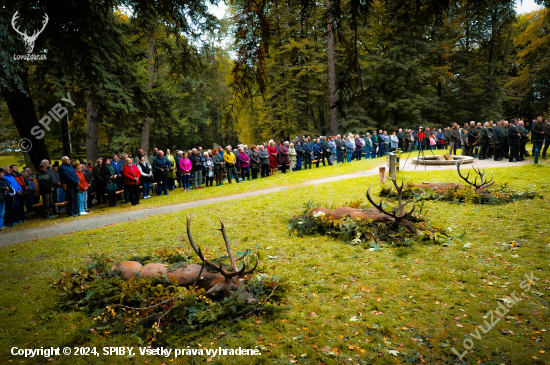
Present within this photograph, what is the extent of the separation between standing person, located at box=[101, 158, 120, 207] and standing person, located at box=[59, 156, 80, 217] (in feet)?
4.53

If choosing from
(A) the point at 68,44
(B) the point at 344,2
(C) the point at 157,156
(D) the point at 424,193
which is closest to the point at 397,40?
(B) the point at 344,2

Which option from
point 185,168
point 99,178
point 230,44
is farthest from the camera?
point 185,168

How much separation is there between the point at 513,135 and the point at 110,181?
63.6 ft

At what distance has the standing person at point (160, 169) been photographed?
48.6 feet

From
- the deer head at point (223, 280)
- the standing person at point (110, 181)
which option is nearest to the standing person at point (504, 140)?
the deer head at point (223, 280)

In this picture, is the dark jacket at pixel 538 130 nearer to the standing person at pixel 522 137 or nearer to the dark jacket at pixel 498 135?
the standing person at pixel 522 137

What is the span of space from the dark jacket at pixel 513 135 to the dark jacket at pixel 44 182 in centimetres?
2084

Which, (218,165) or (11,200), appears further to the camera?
(218,165)

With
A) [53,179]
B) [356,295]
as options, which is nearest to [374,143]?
[53,179]

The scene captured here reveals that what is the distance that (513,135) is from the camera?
1648 centimetres

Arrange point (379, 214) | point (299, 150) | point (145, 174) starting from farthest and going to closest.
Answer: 1. point (299, 150)
2. point (145, 174)
3. point (379, 214)

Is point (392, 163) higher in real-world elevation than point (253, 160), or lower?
lower

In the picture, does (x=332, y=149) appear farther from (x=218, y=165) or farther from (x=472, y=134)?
(x=472, y=134)

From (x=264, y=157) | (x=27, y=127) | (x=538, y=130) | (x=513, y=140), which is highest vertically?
(x=27, y=127)
